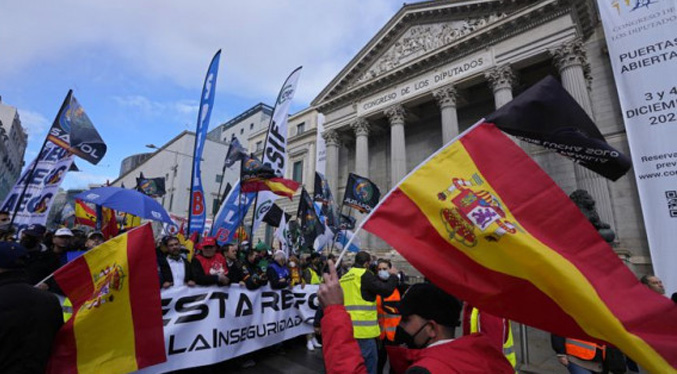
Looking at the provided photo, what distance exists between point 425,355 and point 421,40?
74.3 feet

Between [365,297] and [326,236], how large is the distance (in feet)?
23.5

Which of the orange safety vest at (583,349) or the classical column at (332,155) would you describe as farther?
the classical column at (332,155)

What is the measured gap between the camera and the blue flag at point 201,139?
24.1ft

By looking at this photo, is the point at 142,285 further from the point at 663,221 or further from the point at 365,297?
the point at 663,221

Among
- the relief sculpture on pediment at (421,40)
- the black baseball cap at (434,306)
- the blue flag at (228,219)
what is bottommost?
the black baseball cap at (434,306)

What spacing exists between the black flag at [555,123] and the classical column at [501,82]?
53.0 feet

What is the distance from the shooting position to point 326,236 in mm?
11297

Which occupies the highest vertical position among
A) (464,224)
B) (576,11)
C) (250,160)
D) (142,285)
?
(576,11)

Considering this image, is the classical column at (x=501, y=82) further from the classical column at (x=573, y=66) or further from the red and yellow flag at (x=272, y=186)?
the red and yellow flag at (x=272, y=186)

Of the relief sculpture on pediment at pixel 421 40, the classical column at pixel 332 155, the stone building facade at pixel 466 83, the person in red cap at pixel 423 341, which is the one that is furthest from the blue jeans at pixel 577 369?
the classical column at pixel 332 155

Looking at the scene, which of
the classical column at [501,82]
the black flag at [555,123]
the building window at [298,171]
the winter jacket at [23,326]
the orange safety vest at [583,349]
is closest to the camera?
the black flag at [555,123]

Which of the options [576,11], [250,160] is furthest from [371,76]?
[250,160]

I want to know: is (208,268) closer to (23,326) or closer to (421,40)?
(23,326)

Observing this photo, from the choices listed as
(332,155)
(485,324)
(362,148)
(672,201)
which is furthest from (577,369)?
(332,155)
